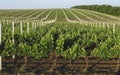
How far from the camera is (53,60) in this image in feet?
59.4

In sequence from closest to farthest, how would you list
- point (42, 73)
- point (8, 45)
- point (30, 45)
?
point (42, 73)
point (8, 45)
point (30, 45)

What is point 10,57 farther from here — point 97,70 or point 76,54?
point 97,70

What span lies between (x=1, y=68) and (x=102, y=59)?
460 cm

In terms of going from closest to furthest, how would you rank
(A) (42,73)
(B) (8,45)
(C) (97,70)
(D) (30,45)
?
(A) (42,73)
(C) (97,70)
(B) (8,45)
(D) (30,45)

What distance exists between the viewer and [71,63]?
57.5 ft

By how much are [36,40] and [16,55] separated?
1.21 metres

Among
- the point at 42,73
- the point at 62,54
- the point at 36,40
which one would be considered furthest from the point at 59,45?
the point at 42,73

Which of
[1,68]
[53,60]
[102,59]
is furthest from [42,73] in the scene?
[102,59]

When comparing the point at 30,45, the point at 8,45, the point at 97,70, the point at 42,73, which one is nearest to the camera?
the point at 42,73

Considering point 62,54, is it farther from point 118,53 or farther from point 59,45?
point 118,53

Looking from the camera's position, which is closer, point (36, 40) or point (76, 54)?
point (76, 54)

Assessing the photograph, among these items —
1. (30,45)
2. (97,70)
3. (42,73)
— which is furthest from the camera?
(30,45)

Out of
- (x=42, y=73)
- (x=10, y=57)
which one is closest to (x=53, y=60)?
(x=10, y=57)

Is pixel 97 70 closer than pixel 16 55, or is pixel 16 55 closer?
pixel 97 70
